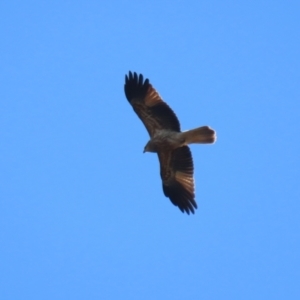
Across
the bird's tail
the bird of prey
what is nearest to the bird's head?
the bird of prey

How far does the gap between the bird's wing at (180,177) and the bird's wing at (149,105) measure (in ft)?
1.95

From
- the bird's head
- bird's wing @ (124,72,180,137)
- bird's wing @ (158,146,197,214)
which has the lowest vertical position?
bird's wing @ (158,146,197,214)

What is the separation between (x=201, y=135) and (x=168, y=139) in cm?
69

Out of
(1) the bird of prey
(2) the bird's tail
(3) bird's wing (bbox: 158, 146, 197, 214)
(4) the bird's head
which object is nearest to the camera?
(2) the bird's tail

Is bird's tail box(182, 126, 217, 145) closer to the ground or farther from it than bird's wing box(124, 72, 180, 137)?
closer to the ground

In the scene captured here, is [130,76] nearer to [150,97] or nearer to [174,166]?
[150,97]

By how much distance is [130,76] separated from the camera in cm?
1299

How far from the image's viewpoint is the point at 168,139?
41.9ft

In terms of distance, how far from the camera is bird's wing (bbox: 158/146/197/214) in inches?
521

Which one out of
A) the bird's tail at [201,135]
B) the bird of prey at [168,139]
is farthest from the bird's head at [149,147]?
the bird's tail at [201,135]

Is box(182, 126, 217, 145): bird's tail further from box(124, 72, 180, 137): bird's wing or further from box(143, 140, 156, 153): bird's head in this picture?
box(143, 140, 156, 153): bird's head

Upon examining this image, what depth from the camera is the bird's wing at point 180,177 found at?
1323 centimetres

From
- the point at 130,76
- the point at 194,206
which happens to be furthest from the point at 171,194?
the point at 130,76

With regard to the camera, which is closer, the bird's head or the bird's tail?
the bird's tail
